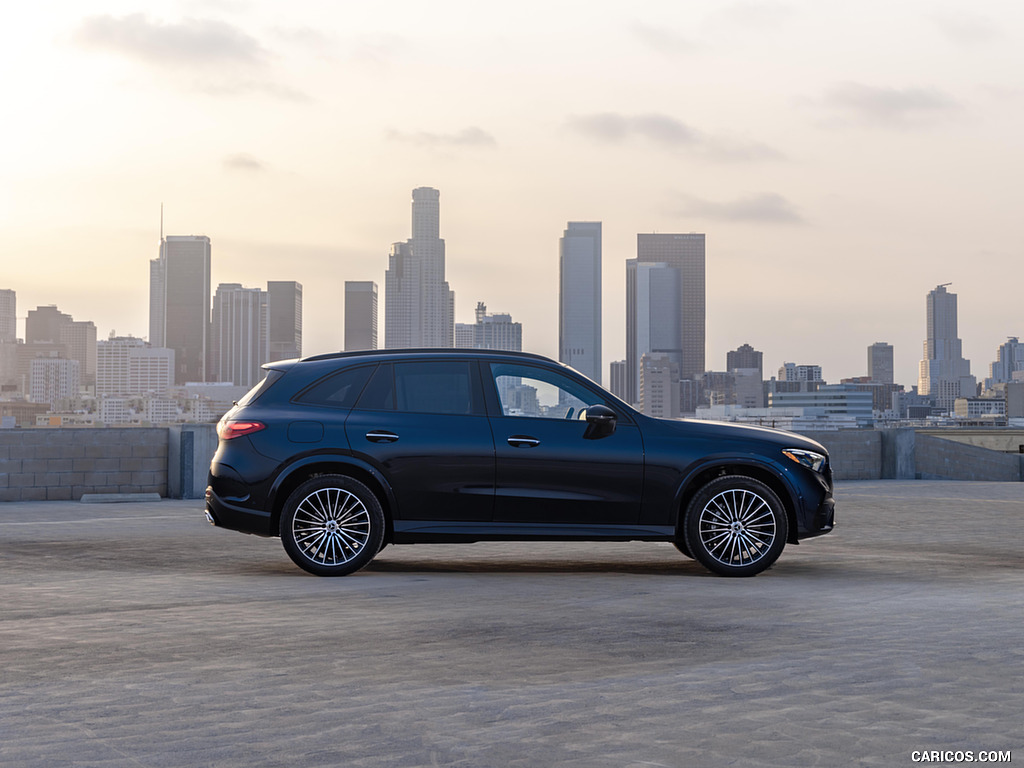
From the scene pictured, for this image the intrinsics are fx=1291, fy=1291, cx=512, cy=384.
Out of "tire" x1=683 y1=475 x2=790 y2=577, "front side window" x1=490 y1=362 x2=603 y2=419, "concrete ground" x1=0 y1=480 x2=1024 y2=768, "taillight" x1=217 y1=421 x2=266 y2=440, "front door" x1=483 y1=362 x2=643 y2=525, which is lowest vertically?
"concrete ground" x1=0 y1=480 x2=1024 y2=768

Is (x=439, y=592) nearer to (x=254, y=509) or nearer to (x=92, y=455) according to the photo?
(x=254, y=509)

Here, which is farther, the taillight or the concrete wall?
the concrete wall

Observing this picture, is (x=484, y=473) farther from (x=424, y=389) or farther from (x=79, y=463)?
(x=79, y=463)

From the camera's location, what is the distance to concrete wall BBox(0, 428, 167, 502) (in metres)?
19.5

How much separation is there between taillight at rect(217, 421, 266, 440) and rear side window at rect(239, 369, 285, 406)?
0.22m

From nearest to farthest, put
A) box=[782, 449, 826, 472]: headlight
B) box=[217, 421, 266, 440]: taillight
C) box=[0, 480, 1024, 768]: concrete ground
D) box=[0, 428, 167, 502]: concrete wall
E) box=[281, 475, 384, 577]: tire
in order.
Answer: box=[0, 480, 1024, 768]: concrete ground → box=[281, 475, 384, 577]: tire → box=[217, 421, 266, 440]: taillight → box=[782, 449, 826, 472]: headlight → box=[0, 428, 167, 502]: concrete wall

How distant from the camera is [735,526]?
9977 mm

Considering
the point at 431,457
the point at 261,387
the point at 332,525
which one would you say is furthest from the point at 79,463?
the point at 431,457

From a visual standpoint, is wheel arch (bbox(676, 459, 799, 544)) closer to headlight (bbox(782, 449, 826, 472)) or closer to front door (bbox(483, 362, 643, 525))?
headlight (bbox(782, 449, 826, 472))

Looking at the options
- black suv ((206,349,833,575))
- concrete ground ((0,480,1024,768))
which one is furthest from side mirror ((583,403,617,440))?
concrete ground ((0,480,1024,768))

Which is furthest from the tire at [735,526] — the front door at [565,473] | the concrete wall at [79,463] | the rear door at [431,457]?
the concrete wall at [79,463]

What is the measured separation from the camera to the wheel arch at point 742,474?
998 cm

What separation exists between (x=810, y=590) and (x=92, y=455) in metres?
13.8

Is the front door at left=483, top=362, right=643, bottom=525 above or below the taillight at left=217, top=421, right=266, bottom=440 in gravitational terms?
below
